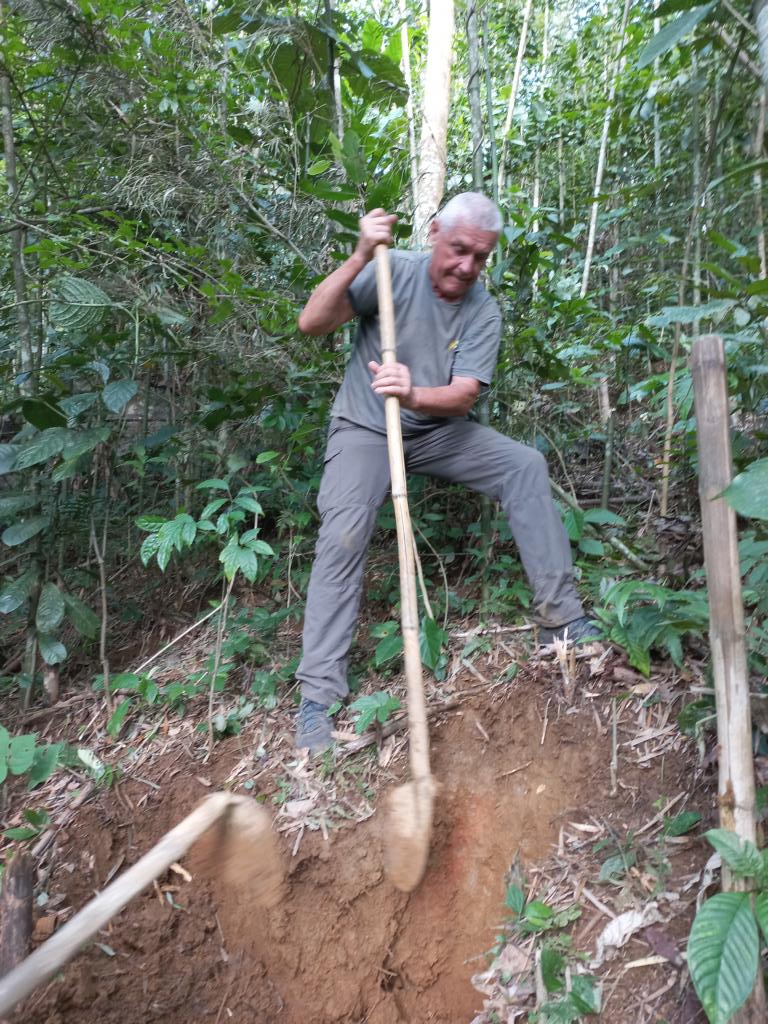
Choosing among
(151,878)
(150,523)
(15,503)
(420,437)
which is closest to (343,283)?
(420,437)

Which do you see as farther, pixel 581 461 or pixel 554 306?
pixel 581 461

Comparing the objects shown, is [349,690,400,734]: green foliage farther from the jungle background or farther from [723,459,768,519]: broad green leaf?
[723,459,768,519]: broad green leaf

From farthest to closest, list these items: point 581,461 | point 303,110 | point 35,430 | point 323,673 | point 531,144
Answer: point 531,144
point 581,461
point 303,110
point 35,430
point 323,673

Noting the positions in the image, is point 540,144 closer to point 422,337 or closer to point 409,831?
point 422,337

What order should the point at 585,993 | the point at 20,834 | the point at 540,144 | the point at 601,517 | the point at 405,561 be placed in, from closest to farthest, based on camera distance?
the point at 585,993
the point at 405,561
the point at 20,834
the point at 601,517
the point at 540,144

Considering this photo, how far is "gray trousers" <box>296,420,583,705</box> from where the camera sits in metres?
2.41

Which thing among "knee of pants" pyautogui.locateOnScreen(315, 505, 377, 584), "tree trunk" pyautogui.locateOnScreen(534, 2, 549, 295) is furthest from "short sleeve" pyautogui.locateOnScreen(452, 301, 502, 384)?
"tree trunk" pyautogui.locateOnScreen(534, 2, 549, 295)

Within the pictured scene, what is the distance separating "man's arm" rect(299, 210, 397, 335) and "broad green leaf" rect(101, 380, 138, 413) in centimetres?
74

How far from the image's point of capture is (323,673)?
240cm

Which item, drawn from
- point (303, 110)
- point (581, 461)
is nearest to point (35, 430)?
point (303, 110)

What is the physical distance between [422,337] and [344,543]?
2.84 ft

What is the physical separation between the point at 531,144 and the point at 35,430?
4285 mm

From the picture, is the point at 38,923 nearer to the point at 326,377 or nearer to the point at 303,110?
the point at 326,377

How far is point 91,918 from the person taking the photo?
1.14 meters
